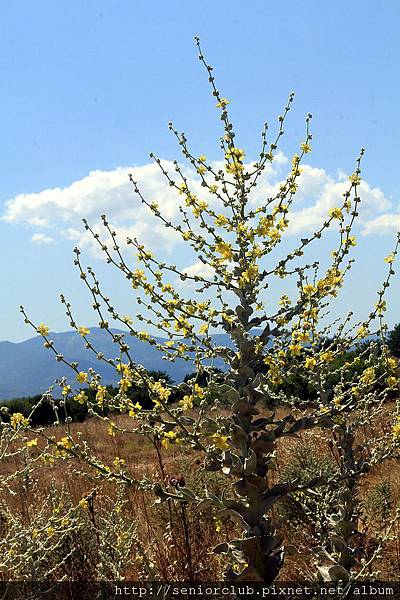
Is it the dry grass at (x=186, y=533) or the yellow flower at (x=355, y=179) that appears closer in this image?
the yellow flower at (x=355, y=179)

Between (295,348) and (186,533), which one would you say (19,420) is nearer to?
(295,348)

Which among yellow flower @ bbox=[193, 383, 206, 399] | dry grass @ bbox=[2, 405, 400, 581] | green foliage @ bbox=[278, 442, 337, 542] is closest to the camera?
yellow flower @ bbox=[193, 383, 206, 399]

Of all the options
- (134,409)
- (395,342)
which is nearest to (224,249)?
(134,409)

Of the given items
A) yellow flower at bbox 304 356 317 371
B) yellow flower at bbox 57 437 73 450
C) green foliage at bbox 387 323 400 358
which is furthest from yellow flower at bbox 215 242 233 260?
green foliage at bbox 387 323 400 358

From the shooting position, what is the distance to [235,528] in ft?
18.3

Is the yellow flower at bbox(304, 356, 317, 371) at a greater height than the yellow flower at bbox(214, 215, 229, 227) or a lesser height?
lesser

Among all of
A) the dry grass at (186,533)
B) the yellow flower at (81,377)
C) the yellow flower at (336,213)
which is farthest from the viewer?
the dry grass at (186,533)

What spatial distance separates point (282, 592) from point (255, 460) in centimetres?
122

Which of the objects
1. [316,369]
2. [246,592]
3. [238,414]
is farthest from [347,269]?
[246,592]

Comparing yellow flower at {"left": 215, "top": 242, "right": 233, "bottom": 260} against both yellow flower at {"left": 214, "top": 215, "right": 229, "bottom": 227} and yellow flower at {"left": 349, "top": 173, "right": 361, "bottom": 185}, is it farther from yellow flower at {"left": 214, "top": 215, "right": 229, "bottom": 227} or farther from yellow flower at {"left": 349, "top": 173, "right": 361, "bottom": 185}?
yellow flower at {"left": 349, "top": 173, "right": 361, "bottom": 185}

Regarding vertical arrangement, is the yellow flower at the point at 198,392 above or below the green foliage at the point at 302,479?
above

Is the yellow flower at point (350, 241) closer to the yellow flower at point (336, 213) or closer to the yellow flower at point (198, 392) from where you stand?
the yellow flower at point (336, 213)

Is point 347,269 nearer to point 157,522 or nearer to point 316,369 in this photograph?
point 316,369

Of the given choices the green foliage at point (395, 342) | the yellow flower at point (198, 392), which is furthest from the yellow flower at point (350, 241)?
the green foliage at point (395, 342)
